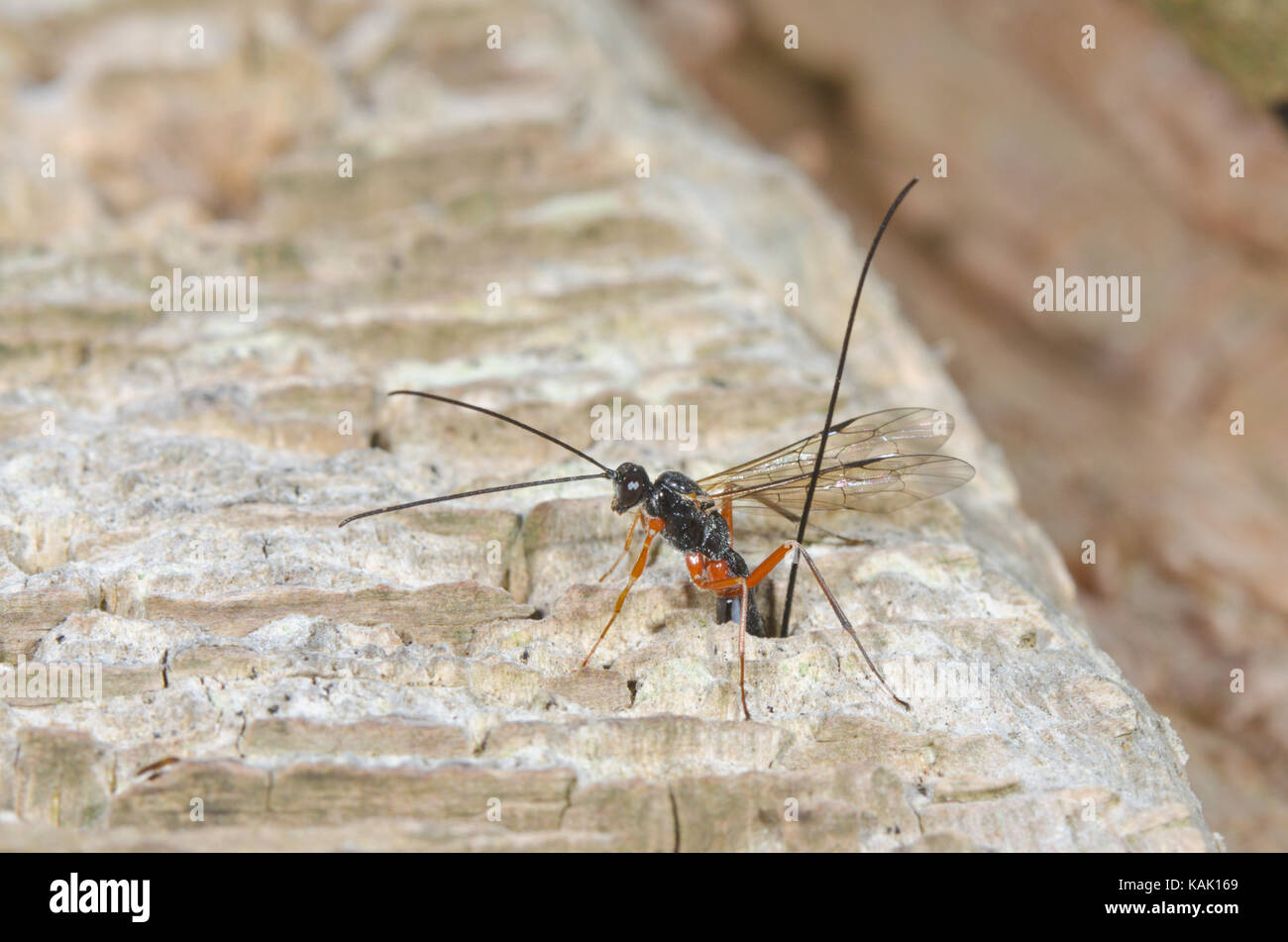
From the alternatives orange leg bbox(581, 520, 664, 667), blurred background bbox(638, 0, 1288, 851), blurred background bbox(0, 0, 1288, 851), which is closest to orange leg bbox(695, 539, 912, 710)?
orange leg bbox(581, 520, 664, 667)

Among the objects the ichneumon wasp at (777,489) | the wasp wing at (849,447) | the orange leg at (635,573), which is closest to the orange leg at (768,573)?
the ichneumon wasp at (777,489)

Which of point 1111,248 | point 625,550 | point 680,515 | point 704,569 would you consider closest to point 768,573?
point 704,569

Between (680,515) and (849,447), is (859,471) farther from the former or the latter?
(680,515)

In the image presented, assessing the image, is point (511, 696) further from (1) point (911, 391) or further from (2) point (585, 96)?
(2) point (585, 96)

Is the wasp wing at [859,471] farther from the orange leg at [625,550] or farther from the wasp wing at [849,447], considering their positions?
the orange leg at [625,550]

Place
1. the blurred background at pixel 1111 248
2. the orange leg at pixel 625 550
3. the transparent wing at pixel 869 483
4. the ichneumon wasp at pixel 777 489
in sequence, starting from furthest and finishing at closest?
the blurred background at pixel 1111 248 → the transparent wing at pixel 869 483 → the orange leg at pixel 625 550 → the ichneumon wasp at pixel 777 489

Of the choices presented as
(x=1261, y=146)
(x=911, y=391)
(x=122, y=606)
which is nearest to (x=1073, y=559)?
(x=911, y=391)
